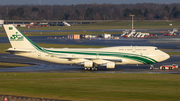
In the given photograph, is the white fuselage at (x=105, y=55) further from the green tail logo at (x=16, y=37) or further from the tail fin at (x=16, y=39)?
the green tail logo at (x=16, y=37)

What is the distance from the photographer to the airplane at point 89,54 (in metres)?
53.2

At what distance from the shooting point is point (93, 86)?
38406 millimetres

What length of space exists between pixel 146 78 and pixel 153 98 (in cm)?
1251

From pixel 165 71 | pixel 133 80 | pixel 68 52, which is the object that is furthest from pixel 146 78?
pixel 68 52

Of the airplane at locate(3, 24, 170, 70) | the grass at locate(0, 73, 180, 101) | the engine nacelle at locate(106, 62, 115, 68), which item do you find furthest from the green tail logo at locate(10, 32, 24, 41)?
the engine nacelle at locate(106, 62, 115, 68)

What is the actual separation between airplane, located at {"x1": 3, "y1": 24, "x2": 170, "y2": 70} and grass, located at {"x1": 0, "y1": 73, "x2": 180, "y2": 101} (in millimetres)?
5571

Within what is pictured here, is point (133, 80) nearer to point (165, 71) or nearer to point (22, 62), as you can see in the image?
point (165, 71)

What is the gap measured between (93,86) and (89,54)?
15621mm

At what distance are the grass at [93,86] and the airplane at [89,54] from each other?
5.57 m

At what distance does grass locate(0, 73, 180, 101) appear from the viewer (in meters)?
32.8

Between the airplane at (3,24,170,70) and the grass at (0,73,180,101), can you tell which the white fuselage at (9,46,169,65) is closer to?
the airplane at (3,24,170,70)

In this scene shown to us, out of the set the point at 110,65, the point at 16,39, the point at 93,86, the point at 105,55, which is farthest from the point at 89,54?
the point at 93,86

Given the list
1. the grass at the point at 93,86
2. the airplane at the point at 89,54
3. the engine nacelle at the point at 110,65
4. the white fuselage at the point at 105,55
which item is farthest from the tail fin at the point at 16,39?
the engine nacelle at the point at 110,65

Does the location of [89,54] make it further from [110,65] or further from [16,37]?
[16,37]
